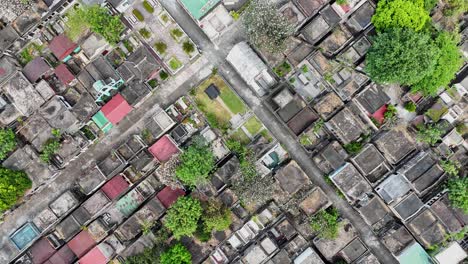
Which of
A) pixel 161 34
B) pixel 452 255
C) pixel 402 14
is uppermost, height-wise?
pixel 161 34

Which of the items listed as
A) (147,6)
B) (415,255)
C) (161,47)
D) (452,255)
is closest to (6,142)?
(161,47)

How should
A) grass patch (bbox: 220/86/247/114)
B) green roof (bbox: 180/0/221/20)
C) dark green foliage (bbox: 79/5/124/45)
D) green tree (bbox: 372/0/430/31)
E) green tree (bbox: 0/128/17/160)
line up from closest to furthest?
green tree (bbox: 372/0/430/31), dark green foliage (bbox: 79/5/124/45), green roof (bbox: 180/0/221/20), green tree (bbox: 0/128/17/160), grass patch (bbox: 220/86/247/114)

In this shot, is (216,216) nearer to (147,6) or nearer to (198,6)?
(198,6)

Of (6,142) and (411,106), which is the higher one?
(6,142)

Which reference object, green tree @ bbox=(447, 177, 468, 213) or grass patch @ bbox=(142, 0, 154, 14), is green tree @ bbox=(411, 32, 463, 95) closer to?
green tree @ bbox=(447, 177, 468, 213)

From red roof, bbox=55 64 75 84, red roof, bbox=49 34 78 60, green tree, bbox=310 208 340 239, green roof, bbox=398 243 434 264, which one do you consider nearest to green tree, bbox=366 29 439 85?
green tree, bbox=310 208 340 239

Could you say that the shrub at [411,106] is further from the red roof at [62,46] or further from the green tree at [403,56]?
the red roof at [62,46]
